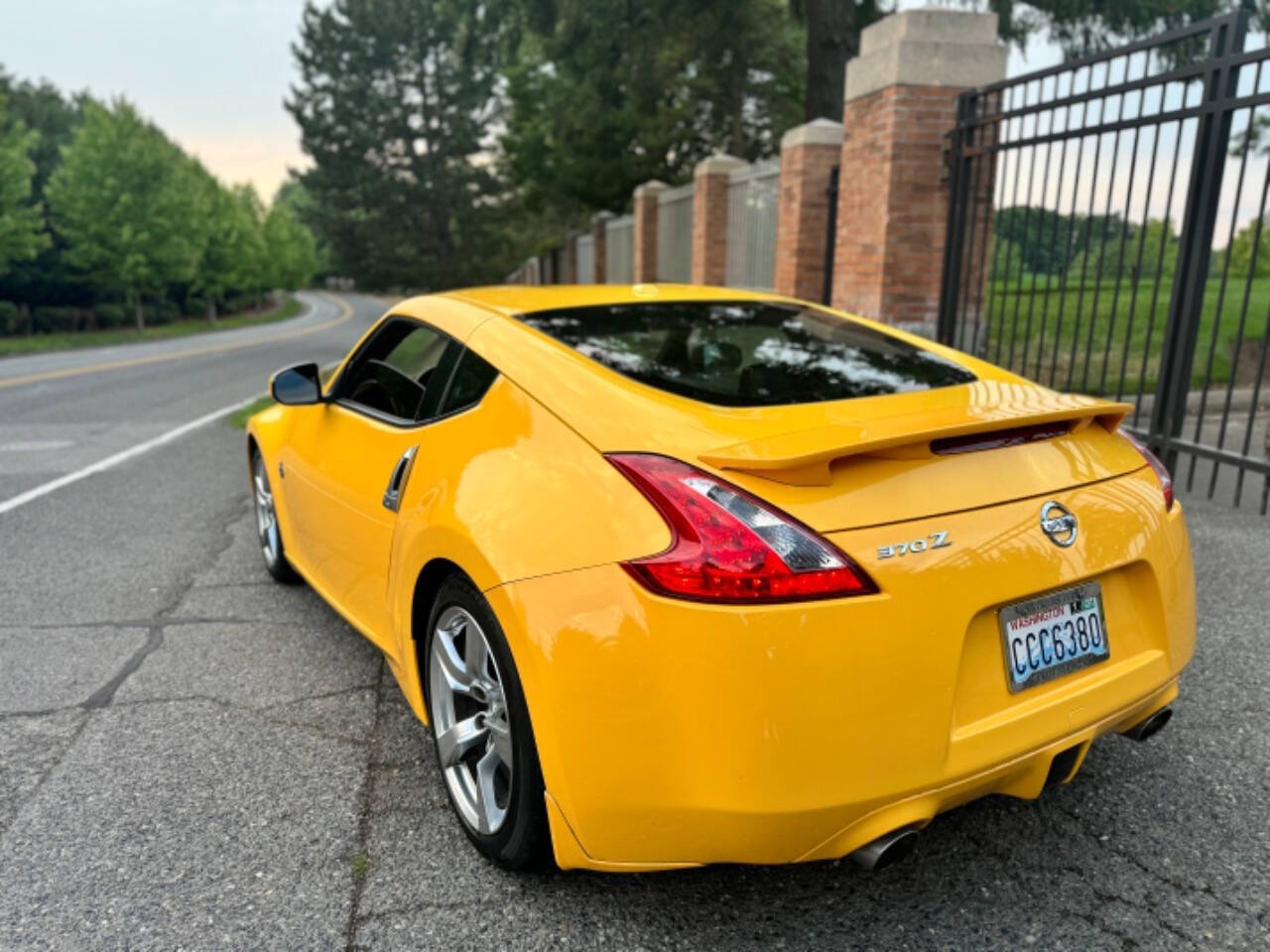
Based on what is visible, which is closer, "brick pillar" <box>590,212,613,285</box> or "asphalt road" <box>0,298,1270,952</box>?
"asphalt road" <box>0,298,1270,952</box>

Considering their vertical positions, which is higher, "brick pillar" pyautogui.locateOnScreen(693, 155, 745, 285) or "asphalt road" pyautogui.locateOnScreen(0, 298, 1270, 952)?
"brick pillar" pyautogui.locateOnScreen(693, 155, 745, 285)

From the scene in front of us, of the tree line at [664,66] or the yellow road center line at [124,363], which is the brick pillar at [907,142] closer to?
the tree line at [664,66]

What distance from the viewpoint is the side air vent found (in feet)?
6.96

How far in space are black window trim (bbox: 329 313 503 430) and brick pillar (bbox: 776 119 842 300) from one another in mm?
7017

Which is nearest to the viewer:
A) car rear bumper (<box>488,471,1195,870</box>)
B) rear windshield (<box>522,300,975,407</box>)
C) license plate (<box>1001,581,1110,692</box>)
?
car rear bumper (<box>488,471,1195,870</box>)

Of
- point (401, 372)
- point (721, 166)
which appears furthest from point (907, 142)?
point (401, 372)

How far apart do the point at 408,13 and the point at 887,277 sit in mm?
61020

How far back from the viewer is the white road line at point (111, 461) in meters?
6.65

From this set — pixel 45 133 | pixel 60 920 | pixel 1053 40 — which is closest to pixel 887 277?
pixel 60 920

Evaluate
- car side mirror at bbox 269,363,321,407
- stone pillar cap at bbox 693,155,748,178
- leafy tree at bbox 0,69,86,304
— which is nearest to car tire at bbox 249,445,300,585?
car side mirror at bbox 269,363,321,407

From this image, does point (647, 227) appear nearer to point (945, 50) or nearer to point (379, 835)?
point (945, 50)

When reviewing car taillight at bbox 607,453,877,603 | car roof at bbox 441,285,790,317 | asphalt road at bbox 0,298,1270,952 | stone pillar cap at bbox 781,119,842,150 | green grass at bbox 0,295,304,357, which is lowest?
green grass at bbox 0,295,304,357

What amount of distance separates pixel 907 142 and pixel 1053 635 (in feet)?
22.1

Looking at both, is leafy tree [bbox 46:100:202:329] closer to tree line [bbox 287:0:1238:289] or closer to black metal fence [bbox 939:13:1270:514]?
tree line [bbox 287:0:1238:289]
